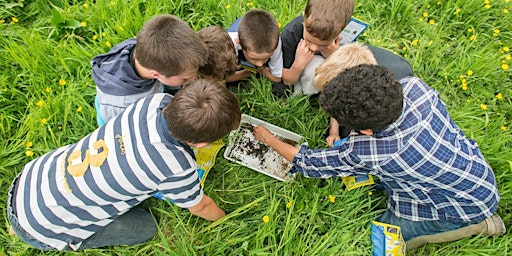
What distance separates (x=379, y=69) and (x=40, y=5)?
8.51 ft

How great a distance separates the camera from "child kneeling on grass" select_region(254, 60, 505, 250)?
1490 millimetres

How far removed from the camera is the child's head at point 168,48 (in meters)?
1.68

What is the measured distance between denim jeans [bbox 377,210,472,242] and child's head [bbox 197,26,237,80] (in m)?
1.29

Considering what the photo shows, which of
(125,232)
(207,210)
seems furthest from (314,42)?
(125,232)

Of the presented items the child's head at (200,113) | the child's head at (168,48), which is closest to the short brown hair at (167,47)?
the child's head at (168,48)

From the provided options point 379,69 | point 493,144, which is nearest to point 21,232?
point 379,69

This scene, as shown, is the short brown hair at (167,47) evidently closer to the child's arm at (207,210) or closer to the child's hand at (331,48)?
the child's arm at (207,210)

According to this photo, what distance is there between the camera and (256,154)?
2348 mm

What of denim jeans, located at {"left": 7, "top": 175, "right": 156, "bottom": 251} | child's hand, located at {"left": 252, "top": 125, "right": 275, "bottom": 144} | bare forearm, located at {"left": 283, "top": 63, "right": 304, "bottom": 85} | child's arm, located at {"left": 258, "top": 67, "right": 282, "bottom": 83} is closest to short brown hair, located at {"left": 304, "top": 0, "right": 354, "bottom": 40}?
bare forearm, located at {"left": 283, "top": 63, "right": 304, "bottom": 85}

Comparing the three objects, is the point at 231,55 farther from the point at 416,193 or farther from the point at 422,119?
the point at 416,193

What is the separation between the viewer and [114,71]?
1.83 metres

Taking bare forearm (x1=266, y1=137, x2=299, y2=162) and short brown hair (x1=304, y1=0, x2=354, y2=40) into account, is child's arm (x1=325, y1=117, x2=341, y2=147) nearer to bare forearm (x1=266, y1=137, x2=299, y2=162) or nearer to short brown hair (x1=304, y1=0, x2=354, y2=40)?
bare forearm (x1=266, y1=137, x2=299, y2=162)

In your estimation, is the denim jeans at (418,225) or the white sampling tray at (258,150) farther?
the white sampling tray at (258,150)

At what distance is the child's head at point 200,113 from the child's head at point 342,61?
2.15ft
